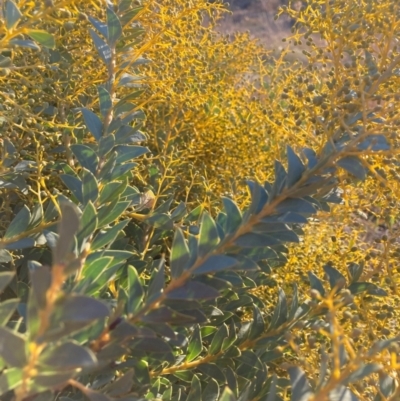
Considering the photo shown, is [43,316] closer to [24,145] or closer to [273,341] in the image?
[273,341]

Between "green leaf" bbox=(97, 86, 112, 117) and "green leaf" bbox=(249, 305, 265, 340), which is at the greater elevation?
Result: "green leaf" bbox=(97, 86, 112, 117)

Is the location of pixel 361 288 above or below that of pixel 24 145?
above

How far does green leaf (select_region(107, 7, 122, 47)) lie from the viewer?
0.93m

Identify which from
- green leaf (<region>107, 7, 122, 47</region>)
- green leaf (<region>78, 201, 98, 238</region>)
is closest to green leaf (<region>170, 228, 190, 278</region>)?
green leaf (<region>78, 201, 98, 238</region>)

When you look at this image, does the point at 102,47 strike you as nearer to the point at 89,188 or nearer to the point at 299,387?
the point at 89,188

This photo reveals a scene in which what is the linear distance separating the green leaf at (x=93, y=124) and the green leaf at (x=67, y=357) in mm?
582

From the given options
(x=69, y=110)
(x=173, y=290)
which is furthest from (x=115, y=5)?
(x=173, y=290)

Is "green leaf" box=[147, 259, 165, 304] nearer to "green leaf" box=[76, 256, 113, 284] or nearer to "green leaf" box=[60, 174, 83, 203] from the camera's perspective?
"green leaf" box=[76, 256, 113, 284]

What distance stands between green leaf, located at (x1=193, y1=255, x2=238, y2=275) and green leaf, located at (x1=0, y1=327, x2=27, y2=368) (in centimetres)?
A: 28

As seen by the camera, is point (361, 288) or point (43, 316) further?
point (361, 288)

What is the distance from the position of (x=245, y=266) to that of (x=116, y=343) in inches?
8.3

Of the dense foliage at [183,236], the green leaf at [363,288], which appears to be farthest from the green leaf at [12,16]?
the green leaf at [363,288]

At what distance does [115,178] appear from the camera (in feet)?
3.07

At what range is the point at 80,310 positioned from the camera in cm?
42
